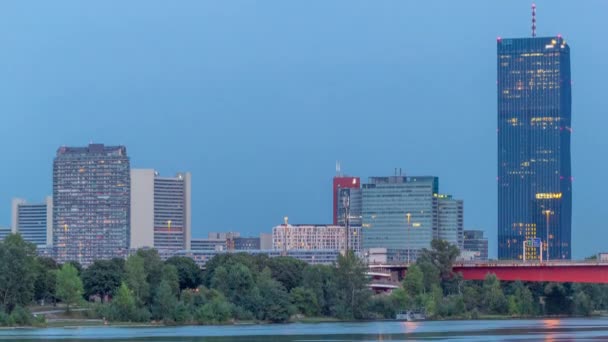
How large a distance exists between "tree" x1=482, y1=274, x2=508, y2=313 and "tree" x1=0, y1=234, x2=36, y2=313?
2441 inches

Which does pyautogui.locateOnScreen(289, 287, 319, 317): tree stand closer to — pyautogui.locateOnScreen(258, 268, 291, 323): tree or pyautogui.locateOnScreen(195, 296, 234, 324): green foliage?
pyautogui.locateOnScreen(258, 268, 291, 323): tree

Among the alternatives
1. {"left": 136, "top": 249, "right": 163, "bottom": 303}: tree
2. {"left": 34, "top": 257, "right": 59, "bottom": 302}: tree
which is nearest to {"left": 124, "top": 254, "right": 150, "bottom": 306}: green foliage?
{"left": 136, "top": 249, "right": 163, "bottom": 303}: tree

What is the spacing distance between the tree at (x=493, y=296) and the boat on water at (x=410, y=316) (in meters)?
10.9

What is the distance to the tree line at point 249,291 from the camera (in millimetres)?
145750

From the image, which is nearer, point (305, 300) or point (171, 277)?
point (305, 300)

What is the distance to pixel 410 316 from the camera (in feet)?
565

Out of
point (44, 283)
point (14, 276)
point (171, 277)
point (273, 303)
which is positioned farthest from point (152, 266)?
point (14, 276)

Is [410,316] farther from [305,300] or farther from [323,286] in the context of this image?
[305,300]

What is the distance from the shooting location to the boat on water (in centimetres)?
17100

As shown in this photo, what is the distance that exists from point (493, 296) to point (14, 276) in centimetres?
6554

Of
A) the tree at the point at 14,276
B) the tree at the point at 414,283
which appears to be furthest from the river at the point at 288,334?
the tree at the point at 414,283

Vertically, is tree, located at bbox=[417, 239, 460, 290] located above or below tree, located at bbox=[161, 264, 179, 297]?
above

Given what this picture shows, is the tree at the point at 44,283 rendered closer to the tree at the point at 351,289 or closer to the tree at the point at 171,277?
the tree at the point at 171,277

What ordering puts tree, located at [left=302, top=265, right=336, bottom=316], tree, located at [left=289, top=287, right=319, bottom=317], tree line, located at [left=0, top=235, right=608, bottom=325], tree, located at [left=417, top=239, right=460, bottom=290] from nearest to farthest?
1. tree line, located at [left=0, top=235, right=608, bottom=325]
2. tree, located at [left=289, top=287, right=319, bottom=317]
3. tree, located at [left=302, top=265, right=336, bottom=316]
4. tree, located at [left=417, top=239, right=460, bottom=290]
